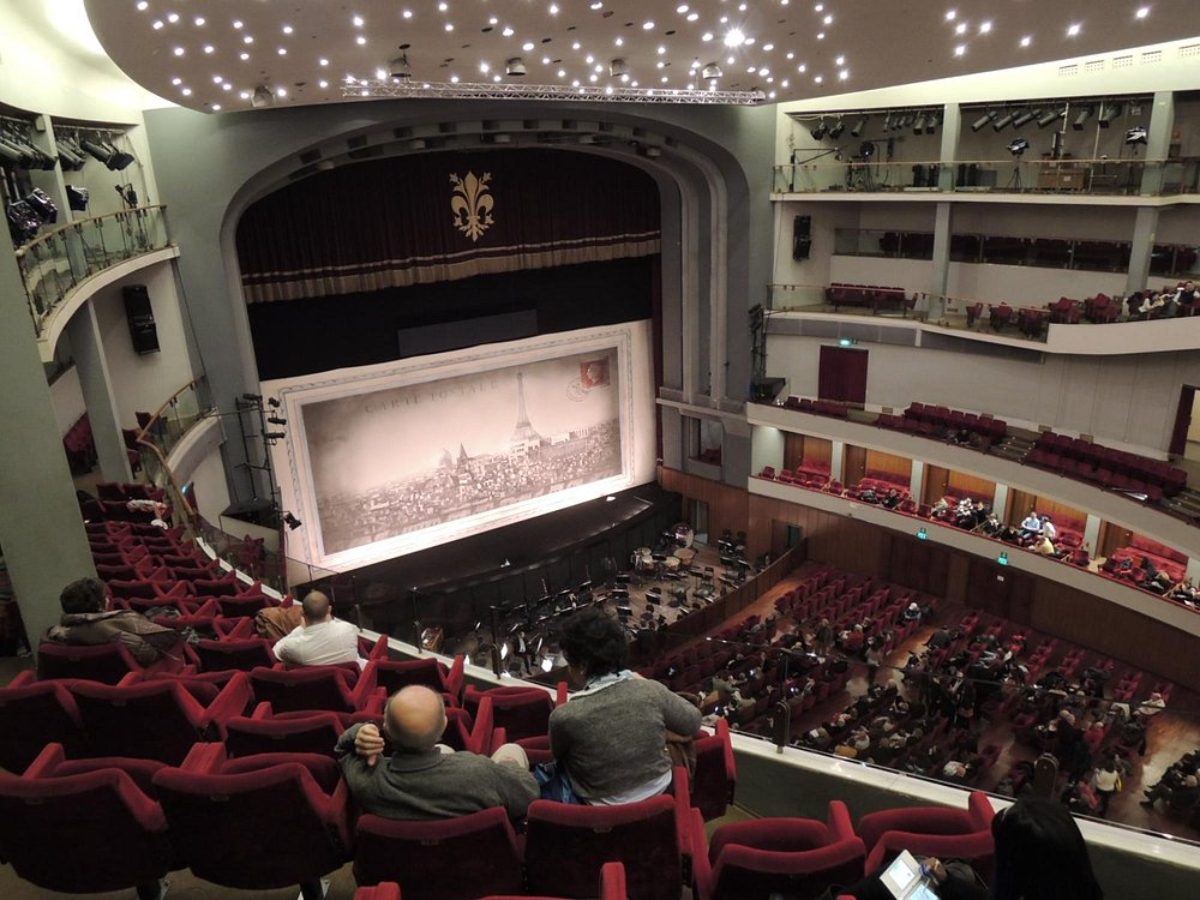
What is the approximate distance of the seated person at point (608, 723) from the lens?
2.64 metres

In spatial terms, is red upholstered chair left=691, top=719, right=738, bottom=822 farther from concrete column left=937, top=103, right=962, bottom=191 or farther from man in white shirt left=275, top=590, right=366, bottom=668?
concrete column left=937, top=103, right=962, bottom=191

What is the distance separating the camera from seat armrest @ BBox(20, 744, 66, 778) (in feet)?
8.89

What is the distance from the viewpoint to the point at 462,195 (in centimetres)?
1606

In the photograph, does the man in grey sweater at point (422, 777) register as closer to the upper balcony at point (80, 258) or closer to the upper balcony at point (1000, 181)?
the upper balcony at point (80, 258)

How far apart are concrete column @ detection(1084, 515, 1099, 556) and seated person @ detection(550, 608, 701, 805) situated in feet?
46.1

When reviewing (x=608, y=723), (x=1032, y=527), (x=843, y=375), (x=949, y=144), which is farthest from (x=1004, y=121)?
(x=608, y=723)

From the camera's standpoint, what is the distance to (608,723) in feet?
8.65

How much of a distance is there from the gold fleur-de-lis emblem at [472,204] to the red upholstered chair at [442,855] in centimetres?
1479

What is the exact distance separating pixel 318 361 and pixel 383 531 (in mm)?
3783

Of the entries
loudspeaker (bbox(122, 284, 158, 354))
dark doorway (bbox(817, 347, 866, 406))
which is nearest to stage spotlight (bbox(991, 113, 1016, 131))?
dark doorway (bbox(817, 347, 866, 406))

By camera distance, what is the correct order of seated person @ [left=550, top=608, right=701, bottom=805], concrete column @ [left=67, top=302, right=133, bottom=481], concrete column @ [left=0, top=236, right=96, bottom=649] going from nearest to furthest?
seated person @ [left=550, top=608, right=701, bottom=805] → concrete column @ [left=0, top=236, right=96, bottom=649] → concrete column @ [left=67, top=302, right=133, bottom=481]

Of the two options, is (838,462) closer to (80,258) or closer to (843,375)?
(843,375)

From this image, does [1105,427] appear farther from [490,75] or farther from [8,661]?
[8,661]

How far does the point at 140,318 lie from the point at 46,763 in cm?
998
